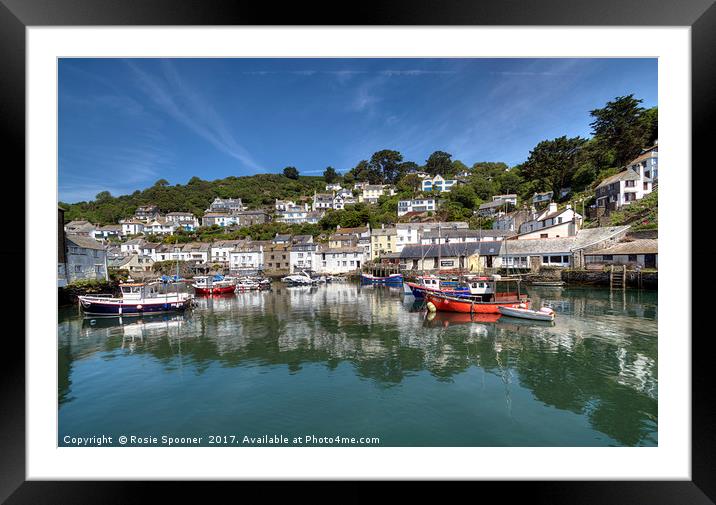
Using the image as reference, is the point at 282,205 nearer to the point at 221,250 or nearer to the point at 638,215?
the point at 221,250

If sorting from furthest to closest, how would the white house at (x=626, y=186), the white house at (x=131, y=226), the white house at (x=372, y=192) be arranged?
the white house at (x=372, y=192), the white house at (x=131, y=226), the white house at (x=626, y=186)

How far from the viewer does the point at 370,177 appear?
4566 cm

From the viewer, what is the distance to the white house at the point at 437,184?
125ft

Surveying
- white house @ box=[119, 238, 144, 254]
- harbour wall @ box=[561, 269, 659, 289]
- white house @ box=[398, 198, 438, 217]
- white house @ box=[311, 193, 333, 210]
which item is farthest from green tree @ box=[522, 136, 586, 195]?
white house @ box=[119, 238, 144, 254]

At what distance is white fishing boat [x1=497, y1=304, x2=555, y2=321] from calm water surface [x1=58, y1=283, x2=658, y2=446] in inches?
8.4

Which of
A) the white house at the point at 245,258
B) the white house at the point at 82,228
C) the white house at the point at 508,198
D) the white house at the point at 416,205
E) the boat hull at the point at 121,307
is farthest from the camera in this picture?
the white house at the point at 416,205

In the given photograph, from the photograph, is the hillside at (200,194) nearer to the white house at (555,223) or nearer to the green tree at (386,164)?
the green tree at (386,164)

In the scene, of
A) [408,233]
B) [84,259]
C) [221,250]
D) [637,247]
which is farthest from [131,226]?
[637,247]

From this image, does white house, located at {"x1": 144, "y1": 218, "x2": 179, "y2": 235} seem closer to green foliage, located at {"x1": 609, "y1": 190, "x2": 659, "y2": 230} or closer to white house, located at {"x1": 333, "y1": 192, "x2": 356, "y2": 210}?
white house, located at {"x1": 333, "y1": 192, "x2": 356, "y2": 210}

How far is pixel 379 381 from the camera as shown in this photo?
4465mm

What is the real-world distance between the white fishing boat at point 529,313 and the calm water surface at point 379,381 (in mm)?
214
